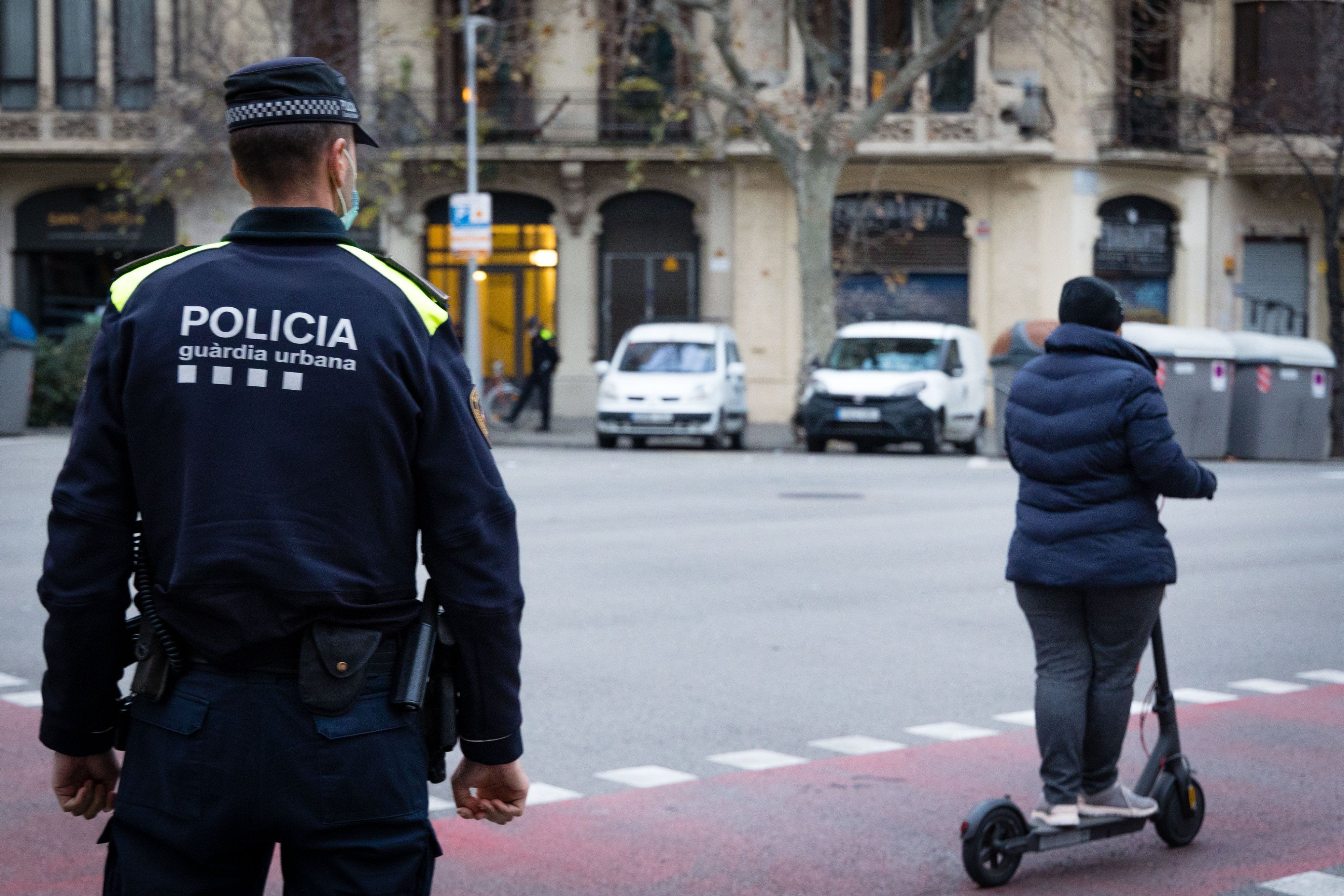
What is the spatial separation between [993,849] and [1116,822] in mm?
502

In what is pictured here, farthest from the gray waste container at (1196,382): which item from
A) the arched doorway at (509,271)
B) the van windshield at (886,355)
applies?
the arched doorway at (509,271)

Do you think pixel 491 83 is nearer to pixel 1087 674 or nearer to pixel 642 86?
pixel 642 86

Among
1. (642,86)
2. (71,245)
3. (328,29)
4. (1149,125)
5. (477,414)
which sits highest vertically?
(328,29)

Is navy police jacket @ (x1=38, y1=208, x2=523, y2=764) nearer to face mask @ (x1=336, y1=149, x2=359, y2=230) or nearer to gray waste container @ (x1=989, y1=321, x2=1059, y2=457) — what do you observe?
face mask @ (x1=336, y1=149, x2=359, y2=230)

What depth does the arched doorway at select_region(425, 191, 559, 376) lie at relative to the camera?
35.8m

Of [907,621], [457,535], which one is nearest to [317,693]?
[457,535]

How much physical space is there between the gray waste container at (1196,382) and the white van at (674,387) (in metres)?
5.76

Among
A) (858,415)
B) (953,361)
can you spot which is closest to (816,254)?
(953,361)

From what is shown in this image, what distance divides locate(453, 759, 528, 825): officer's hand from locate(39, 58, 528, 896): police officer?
2 centimetres

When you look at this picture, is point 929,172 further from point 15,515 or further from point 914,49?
point 15,515

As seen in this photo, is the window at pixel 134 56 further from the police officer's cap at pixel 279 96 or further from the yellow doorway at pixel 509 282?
the police officer's cap at pixel 279 96

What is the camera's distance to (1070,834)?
5246 millimetres

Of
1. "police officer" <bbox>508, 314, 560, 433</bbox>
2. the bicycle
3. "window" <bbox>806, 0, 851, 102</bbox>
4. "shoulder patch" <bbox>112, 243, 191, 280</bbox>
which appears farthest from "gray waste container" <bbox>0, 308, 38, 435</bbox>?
"shoulder patch" <bbox>112, 243, 191, 280</bbox>

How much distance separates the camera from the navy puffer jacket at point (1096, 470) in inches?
208
